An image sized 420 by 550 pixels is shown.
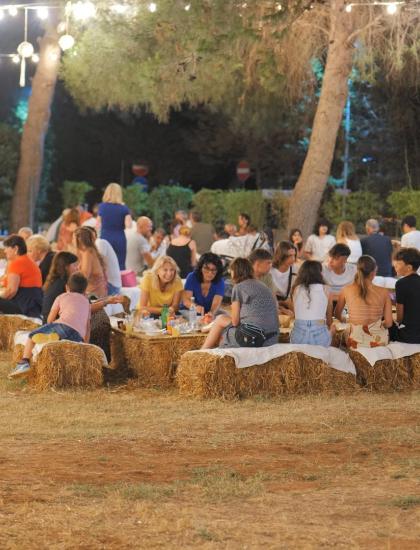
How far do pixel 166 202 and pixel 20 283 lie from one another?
19641 millimetres

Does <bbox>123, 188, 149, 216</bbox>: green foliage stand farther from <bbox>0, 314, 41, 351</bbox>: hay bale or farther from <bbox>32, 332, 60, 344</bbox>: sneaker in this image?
<bbox>32, 332, 60, 344</bbox>: sneaker

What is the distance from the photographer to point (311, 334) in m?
10.0

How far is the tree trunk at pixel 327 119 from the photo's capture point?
19.3 m

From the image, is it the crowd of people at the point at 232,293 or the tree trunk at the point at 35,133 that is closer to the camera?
the crowd of people at the point at 232,293

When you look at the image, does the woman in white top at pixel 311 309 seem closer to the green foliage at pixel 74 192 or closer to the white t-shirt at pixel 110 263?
the white t-shirt at pixel 110 263

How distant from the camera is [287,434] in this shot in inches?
322

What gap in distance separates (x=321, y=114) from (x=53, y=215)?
48.4ft

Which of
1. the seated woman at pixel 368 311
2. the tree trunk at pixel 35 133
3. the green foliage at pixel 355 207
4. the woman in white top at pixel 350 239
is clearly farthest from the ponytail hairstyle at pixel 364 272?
the tree trunk at pixel 35 133

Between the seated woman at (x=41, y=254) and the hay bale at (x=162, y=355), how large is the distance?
253 cm

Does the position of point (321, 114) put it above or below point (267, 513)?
above

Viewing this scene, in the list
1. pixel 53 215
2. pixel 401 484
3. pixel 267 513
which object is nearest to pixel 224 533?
pixel 267 513

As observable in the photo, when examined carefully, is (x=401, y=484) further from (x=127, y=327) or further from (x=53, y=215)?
(x=53, y=215)

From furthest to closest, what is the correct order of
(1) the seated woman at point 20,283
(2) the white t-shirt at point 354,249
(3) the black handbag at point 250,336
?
(2) the white t-shirt at point 354,249 < (1) the seated woman at point 20,283 < (3) the black handbag at point 250,336

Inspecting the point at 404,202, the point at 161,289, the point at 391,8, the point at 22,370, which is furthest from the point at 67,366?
the point at 404,202
